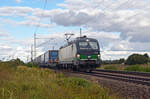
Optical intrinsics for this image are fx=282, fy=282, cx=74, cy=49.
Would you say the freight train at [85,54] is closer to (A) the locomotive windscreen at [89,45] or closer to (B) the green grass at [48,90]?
(A) the locomotive windscreen at [89,45]

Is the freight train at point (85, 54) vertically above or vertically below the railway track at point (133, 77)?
above

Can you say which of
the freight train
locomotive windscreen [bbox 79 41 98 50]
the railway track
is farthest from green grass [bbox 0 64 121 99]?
locomotive windscreen [bbox 79 41 98 50]

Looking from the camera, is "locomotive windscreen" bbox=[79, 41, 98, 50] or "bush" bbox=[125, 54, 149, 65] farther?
"bush" bbox=[125, 54, 149, 65]

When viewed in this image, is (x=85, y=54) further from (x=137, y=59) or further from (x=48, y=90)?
(x=137, y=59)

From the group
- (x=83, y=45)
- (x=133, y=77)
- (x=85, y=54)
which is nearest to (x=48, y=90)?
(x=133, y=77)

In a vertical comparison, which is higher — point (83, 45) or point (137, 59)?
point (83, 45)

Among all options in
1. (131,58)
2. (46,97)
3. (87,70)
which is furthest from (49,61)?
(46,97)

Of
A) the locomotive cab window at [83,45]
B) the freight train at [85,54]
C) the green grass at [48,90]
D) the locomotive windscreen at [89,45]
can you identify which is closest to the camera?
the green grass at [48,90]

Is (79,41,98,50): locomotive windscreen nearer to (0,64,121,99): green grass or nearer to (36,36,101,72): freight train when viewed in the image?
(36,36,101,72): freight train

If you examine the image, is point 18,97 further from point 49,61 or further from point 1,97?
point 49,61

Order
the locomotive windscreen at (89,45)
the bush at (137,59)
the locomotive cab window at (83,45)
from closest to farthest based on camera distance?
the locomotive cab window at (83,45) → the locomotive windscreen at (89,45) → the bush at (137,59)

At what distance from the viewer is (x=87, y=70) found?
92.7 ft

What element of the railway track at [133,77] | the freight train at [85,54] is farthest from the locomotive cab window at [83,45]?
the railway track at [133,77]

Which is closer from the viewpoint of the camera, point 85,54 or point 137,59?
point 85,54
